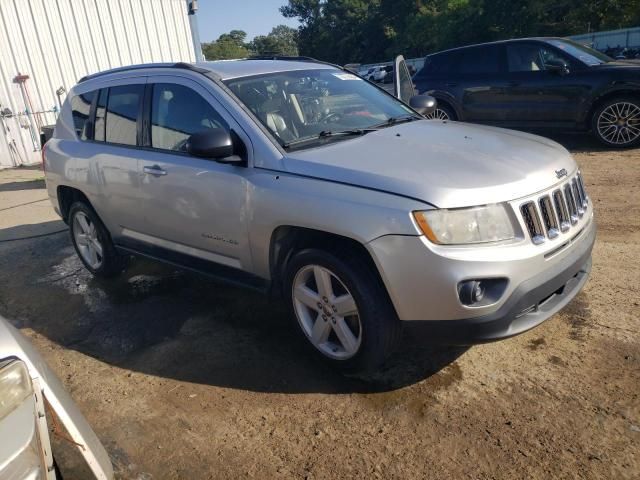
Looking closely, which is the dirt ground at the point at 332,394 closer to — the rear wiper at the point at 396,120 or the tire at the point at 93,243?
the tire at the point at 93,243

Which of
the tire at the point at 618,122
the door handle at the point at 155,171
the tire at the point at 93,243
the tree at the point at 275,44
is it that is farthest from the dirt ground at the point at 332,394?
the tree at the point at 275,44

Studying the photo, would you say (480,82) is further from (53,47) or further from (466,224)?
(53,47)

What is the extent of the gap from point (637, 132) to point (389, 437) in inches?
285

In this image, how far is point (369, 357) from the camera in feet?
9.75

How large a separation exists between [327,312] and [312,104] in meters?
1.53

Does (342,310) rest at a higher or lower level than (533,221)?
lower

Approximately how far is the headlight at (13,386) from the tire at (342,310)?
1597mm

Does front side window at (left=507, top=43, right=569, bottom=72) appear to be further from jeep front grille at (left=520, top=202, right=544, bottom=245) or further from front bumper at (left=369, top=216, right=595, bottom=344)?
front bumper at (left=369, top=216, right=595, bottom=344)

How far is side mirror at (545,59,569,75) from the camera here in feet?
27.2

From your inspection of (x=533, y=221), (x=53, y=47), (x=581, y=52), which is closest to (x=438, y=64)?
(x=581, y=52)

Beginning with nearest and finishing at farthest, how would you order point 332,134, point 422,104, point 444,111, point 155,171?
point 332,134
point 155,171
point 422,104
point 444,111

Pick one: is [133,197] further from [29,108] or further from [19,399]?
[29,108]

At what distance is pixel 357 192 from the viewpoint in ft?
9.19

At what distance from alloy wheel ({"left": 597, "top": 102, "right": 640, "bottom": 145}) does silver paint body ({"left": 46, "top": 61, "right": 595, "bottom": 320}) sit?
17.3 feet
